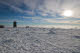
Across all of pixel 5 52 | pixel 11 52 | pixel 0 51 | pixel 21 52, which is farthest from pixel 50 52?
pixel 0 51

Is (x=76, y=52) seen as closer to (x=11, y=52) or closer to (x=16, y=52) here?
(x=16, y=52)

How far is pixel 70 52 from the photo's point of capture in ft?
7.36

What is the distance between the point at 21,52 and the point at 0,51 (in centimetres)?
69

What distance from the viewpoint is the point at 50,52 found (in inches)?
87.2

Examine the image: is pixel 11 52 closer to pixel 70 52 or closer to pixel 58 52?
pixel 58 52

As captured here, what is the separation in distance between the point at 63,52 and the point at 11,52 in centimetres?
167

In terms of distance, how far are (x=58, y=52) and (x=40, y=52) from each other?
59 cm

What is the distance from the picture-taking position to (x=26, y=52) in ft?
7.06

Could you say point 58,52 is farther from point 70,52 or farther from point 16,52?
point 16,52

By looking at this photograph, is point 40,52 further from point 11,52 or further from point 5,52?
point 5,52

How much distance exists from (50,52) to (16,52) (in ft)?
3.58

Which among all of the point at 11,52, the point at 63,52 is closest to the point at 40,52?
the point at 63,52

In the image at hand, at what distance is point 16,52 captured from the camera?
215 cm

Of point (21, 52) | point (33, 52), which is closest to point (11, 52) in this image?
point (21, 52)
